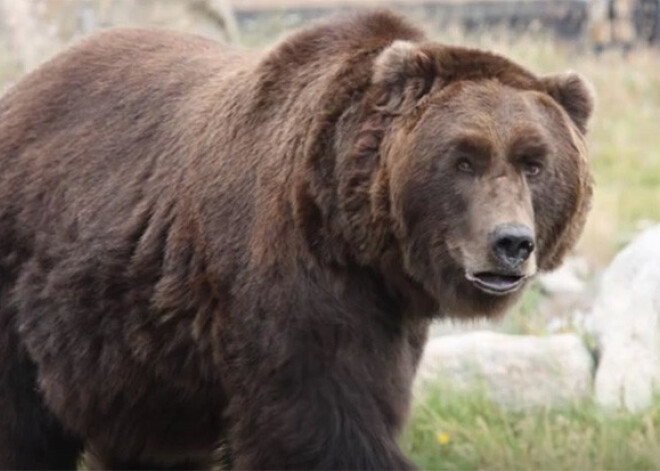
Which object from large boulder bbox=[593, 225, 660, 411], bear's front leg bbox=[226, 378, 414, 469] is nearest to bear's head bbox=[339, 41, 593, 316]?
bear's front leg bbox=[226, 378, 414, 469]

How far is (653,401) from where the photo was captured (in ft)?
24.4

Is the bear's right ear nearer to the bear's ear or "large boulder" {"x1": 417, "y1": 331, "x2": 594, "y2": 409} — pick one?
the bear's ear

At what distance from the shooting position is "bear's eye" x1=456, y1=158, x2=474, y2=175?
559cm

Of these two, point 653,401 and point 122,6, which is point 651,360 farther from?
point 122,6

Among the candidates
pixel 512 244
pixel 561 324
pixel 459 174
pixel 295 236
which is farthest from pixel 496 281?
pixel 561 324

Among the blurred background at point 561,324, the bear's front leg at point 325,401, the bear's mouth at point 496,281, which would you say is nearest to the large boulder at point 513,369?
the blurred background at point 561,324

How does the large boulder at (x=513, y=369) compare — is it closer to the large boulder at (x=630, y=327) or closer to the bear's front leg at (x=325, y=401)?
the large boulder at (x=630, y=327)

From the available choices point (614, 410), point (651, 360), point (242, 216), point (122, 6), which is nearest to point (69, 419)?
point (242, 216)

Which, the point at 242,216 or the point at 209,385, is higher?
the point at 242,216

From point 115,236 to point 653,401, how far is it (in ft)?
8.14

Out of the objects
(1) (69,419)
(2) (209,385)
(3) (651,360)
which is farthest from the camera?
(3) (651,360)

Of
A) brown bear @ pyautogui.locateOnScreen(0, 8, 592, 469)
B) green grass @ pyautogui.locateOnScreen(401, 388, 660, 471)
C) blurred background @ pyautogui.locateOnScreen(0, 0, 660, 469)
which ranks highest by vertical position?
Answer: brown bear @ pyautogui.locateOnScreen(0, 8, 592, 469)

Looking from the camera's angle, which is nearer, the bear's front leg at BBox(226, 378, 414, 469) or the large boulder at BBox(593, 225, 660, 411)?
the bear's front leg at BBox(226, 378, 414, 469)

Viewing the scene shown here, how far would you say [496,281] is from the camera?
5.54 metres
